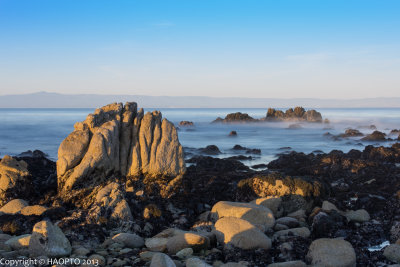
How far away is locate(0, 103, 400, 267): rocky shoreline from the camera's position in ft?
25.5

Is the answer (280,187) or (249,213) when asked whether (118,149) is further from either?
(280,187)

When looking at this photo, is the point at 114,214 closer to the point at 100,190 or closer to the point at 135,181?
the point at 100,190

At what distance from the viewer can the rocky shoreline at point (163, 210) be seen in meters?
7.77

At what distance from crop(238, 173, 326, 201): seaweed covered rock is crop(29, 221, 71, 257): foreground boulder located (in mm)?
7031

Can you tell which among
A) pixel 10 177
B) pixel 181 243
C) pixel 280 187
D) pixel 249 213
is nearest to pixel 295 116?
pixel 280 187

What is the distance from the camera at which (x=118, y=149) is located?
1269 cm

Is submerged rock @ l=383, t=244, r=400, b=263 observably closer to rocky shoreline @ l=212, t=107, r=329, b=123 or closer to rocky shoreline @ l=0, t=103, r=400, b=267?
rocky shoreline @ l=0, t=103, r=400, b=267

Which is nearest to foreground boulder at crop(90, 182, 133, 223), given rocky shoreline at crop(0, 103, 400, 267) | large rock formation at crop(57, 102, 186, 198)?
rocky shoreline at crop(0, 103, 400, 267)

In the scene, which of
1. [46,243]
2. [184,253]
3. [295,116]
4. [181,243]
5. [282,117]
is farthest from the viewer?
[295,116]

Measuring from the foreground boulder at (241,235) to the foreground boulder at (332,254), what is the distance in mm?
1097

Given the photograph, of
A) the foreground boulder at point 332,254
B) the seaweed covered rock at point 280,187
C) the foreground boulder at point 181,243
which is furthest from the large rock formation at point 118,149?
the foreground boulder at point 332,254

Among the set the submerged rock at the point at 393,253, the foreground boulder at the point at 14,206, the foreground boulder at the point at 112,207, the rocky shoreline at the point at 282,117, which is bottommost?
the submerged rock at the point at 393,253

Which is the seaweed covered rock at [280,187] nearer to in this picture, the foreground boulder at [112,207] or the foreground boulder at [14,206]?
the foreground boulder at [112,207]

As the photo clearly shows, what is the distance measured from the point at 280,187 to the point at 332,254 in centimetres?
495
